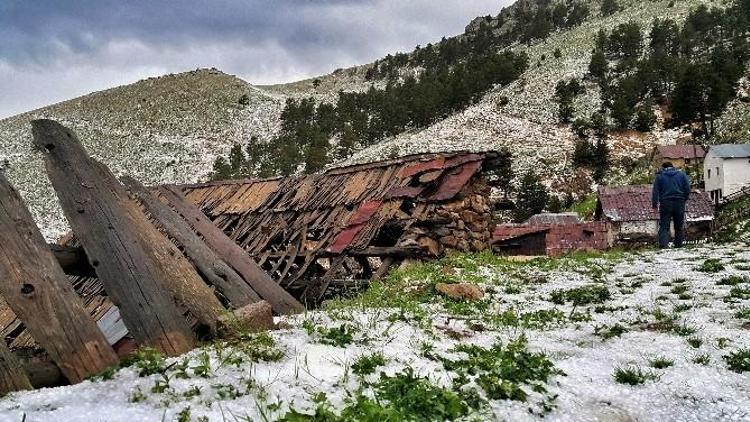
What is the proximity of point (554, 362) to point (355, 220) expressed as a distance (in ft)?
24.6

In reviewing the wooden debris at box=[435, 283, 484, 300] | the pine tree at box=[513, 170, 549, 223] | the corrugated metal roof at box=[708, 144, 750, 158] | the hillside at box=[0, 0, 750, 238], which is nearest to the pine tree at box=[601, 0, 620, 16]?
the hillside at box=[0, 0, 750, 238]

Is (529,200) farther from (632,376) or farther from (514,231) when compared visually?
(632,376)

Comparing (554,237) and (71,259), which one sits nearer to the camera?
(71,259)

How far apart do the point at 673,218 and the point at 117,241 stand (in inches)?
575

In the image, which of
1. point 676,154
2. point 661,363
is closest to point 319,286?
point 661,363

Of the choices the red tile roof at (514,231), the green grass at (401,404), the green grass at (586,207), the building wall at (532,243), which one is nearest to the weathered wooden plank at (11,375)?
the green grass at (401,404)

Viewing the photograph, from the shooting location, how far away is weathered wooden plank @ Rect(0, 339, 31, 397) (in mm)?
3672

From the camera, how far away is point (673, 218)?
1521 centimetres

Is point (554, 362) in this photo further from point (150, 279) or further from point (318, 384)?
point (150, 279)

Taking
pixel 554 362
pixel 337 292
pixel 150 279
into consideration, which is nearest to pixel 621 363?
pixel 554 362

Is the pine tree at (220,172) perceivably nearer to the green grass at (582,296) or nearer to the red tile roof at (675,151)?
the red tile roof at (675,151)

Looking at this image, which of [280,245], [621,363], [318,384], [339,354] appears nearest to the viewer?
[318,384]

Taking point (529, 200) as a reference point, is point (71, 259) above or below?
above

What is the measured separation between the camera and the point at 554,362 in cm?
532
